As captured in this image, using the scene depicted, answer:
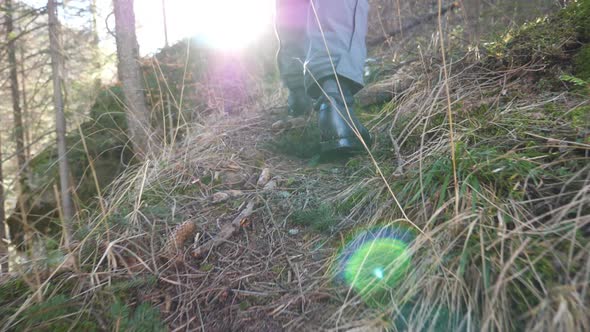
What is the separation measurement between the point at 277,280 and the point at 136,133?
76.9 inches

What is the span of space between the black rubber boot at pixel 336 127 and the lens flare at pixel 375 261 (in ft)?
1.99

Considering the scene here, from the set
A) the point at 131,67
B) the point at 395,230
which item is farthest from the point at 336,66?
the point at 131,67

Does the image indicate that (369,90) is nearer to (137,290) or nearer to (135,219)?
(135,219)

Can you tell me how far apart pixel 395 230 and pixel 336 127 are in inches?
27.5

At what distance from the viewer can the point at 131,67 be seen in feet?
8.18

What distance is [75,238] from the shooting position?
1.21 metres

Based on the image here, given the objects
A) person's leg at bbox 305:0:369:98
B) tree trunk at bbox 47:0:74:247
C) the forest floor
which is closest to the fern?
the forest floor

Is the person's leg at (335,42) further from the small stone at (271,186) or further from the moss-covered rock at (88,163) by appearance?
the moss-covered rock at (88,163)

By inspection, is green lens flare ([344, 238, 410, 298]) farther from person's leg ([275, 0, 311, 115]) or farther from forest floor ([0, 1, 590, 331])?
person's leg ([275, 0, 311, 115])

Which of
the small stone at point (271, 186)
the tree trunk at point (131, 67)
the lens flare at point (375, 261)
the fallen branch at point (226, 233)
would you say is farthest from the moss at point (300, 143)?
the tree trunk at point (131, 67)

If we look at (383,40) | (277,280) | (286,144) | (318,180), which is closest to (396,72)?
(286,144)

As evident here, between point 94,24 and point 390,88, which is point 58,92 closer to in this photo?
point 94,24

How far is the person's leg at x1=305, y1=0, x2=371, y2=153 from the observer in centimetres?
155

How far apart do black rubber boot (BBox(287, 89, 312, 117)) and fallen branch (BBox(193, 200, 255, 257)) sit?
116 centimetres
